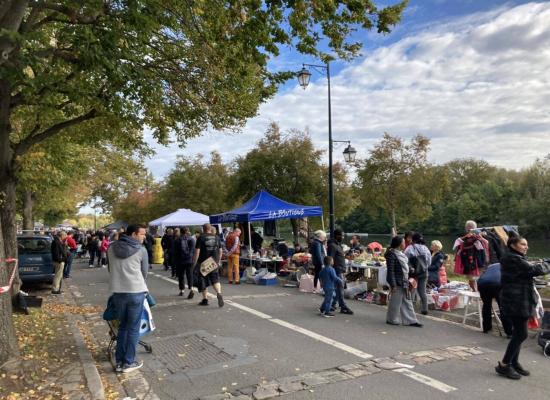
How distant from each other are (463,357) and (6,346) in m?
5.70

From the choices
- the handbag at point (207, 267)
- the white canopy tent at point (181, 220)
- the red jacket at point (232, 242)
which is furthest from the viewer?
the white canopy tent at point (181, 220)

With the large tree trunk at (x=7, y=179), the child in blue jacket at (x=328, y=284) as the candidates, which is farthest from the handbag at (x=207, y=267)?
the large tree trunk at (x=7, y=179)

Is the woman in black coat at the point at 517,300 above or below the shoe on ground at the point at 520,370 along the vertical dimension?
above

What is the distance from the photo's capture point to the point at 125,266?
213 inches

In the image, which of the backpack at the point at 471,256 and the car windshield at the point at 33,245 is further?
the car windshield at the point at 33,245

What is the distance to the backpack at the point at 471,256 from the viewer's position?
943cm

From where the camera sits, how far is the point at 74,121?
9602mm

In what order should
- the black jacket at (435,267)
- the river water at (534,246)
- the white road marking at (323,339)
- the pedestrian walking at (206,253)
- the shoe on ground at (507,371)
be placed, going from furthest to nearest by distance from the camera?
the river water at (534,246) → the black jacket at (435,267) → the pedestrian walking at (206,253) → the white road marking at (323,339) → the shoe on ground at (507,371)

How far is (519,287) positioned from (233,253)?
9.48m

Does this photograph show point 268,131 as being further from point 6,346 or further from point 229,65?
point 6,346

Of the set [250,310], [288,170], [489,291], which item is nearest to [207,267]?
[250,310]

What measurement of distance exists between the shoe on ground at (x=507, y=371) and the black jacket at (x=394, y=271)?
110 inches

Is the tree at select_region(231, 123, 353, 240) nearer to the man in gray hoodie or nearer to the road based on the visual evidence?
the road

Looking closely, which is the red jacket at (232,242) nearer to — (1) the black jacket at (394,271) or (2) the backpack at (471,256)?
(1) the black jacket at (394,271)
